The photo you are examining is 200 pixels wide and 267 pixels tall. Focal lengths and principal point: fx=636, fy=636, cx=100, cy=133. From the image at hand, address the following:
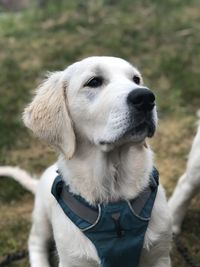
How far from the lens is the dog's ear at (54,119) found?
10.0 feet

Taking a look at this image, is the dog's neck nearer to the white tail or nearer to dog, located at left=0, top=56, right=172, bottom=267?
dog, located at left=0, top=56, right=172, bottom=267

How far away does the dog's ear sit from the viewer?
121 inches

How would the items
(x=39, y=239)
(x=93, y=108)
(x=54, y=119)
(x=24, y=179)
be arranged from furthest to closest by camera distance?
1. (x=24, y=179)
2. (x=39, y=239)
3. (x=54, y=119)
4. (x=93, y=108)

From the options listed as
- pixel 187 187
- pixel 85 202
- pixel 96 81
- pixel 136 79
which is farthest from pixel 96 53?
pixel 85 202

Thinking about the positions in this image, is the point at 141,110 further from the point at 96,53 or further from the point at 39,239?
the point at 96,53

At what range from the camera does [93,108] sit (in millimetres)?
3000

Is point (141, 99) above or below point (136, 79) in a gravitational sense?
above

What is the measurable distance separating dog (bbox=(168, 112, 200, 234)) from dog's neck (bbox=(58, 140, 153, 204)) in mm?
688

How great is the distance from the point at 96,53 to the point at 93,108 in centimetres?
371

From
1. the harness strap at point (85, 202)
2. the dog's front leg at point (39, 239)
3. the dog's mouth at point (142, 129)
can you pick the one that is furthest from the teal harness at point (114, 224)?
the dog's front leg at point (39, 239)

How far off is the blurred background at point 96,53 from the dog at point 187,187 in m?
0.14

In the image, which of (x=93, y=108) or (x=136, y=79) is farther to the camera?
(x=136, y=79)

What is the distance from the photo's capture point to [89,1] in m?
7.73

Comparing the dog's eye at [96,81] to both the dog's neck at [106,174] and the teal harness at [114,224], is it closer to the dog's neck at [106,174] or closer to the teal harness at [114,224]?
the dog's neck at [106,174]
